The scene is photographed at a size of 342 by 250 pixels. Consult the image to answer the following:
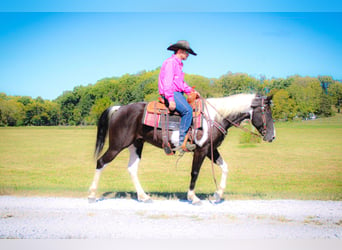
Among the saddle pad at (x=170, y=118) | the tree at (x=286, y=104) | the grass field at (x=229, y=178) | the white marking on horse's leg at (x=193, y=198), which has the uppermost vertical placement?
the tree at (x=286, y=104)

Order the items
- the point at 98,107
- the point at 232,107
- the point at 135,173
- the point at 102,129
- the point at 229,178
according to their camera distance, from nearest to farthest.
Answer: the point at 232,107, the point at 135,173, the point at 102,129, the point at 229,178, the point at 98,107

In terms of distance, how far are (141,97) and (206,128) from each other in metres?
8.38

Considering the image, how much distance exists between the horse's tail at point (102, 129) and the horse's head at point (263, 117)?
10.7 ft

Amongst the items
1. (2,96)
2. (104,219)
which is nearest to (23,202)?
(104,219)

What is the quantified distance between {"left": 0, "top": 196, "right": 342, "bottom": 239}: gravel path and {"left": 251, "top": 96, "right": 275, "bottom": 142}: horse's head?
1569 millimetres

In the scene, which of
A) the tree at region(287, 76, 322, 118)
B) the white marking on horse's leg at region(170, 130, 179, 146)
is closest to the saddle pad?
the white marking on horse's leg at region(170, 130, 179, 146)

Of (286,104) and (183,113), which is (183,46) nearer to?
(183,113)

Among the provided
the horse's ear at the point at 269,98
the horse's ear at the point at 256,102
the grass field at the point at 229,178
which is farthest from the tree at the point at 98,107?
the horse's ear at the point at 269,98

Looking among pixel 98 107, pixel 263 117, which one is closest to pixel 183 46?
pixel 263 117

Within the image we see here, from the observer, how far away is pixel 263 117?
643 cm

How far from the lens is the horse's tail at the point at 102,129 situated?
724 cm

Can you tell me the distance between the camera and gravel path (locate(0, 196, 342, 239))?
4906 millimetres

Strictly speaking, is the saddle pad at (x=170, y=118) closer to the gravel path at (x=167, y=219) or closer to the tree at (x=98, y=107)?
the gravel path at (x=167, y=219)

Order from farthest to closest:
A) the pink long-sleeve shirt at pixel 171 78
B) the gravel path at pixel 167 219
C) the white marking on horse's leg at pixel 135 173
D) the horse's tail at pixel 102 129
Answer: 1. the horse's tail at pixel 102 129
2. the white marking on horse's leg at pixel 135 173
3. the pink long-sleeve shirt at pixel 171 78
4. the gravel path at pixel 167 219
